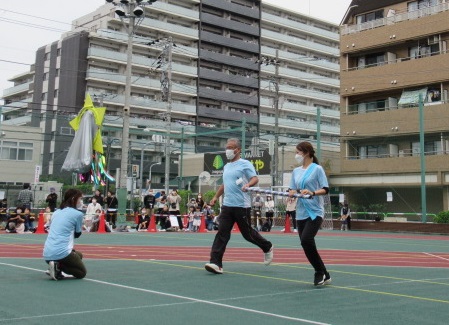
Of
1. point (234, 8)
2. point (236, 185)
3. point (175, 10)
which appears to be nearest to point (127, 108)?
point (236, 185)

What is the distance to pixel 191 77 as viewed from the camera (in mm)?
77438

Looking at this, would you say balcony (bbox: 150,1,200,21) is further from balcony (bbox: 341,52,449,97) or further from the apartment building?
balcony (bbox: 341,52,449,97)

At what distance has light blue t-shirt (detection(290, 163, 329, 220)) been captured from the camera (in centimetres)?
742

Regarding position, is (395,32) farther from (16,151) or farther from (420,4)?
(16,151)

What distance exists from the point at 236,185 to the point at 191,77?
7003cm

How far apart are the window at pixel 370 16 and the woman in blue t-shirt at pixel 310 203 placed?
1612 inches

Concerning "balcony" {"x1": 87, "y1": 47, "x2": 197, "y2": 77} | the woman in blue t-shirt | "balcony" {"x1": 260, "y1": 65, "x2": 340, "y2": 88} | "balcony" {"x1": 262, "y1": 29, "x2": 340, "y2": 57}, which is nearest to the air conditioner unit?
the woman in blue t-shirt

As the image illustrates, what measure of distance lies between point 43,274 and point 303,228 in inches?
150

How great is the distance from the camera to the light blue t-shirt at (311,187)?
7.42 m

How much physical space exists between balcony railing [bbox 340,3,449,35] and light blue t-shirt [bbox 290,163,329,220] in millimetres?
37377

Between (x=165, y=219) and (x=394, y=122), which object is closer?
(x=165, y=219)

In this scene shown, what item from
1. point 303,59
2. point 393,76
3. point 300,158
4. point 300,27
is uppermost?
point 300,27

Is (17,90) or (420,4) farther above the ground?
(17,90)

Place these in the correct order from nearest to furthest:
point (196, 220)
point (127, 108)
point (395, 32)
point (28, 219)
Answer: point (28, 219)
point (127, 108)
point (196, 220)
point (395, 32)
